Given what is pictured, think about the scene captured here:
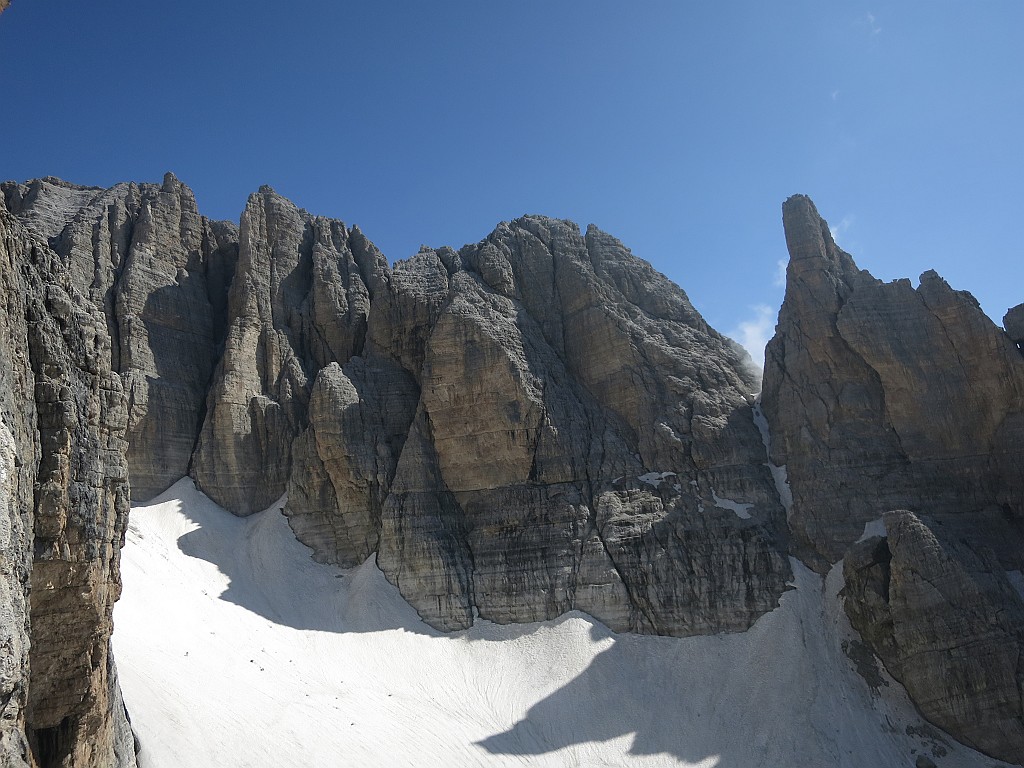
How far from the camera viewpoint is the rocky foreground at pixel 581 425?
34.1 m

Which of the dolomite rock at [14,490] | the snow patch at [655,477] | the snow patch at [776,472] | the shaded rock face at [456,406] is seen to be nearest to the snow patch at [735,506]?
the shaded rock face at [456,406]

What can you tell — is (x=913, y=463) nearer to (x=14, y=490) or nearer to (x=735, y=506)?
(x=735, y=506)

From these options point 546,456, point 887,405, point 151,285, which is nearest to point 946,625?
point 887,405

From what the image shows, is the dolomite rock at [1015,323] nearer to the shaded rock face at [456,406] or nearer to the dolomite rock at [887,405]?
the dolomite rock at [887,405]

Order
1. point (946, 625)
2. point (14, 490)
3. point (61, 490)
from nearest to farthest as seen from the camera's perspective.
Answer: point (14, 490) → point (61, 490) → point (946, 625)

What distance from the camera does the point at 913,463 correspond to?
36375 mm

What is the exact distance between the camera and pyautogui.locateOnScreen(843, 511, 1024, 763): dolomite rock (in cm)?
2823

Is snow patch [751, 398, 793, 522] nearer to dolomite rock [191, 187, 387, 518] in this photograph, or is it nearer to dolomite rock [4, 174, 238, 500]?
dolomite rock [191, 187, 387, 518]

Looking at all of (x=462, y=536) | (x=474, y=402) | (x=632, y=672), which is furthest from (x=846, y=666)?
(x=474, y=402)

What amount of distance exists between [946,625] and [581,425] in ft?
65.4

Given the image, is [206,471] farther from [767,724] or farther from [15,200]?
[767,724]

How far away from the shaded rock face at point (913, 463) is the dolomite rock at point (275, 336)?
2848 cm

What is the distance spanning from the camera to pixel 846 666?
31828 mm

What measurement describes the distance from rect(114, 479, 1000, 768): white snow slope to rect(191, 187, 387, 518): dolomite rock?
18.9 feet
